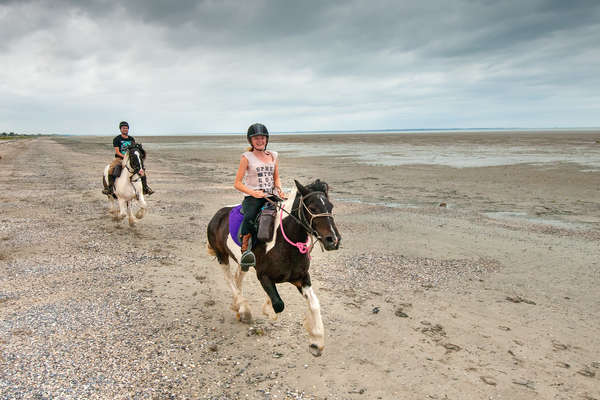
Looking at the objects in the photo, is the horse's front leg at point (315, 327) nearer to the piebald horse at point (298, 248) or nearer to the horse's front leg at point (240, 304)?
the piebald horse at point (298, 248)

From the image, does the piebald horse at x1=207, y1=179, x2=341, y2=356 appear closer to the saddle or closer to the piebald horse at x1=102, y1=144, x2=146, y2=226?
the saddle

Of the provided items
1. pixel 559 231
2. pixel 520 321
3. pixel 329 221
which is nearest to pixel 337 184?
pixel 559 231

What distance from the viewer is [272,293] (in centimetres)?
493

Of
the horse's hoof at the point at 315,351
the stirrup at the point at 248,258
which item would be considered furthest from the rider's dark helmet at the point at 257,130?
the horse's hoof at the point at 315,351

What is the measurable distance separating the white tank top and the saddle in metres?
0.34

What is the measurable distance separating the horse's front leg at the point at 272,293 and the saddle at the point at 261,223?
1.92 ft

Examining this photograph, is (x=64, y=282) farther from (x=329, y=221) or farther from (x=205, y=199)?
(x=205, y=199)

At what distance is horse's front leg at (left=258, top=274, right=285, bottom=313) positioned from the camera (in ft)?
15.9

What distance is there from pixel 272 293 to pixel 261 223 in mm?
1011

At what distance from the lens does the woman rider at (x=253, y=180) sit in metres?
5.22

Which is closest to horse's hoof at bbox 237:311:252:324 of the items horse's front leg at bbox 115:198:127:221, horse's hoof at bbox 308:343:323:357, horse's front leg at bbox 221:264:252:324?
horse's front leg at bbox 221:264:252:324

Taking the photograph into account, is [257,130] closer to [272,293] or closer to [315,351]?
[272,293]

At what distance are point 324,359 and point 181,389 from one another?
1.98 m

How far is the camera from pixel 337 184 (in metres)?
22.8
